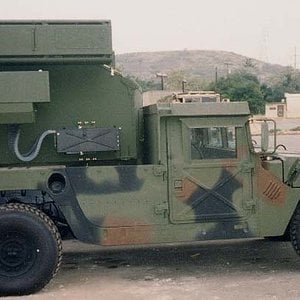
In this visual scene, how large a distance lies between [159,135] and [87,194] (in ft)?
2.92

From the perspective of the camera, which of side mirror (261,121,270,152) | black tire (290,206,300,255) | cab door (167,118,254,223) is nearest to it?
cab door (167,118,254,223)

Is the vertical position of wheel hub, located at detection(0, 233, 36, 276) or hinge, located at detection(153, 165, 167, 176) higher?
hinge, located at detection(153, 165, 167, 176)

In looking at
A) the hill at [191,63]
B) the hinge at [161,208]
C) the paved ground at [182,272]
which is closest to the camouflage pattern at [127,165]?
the hinge at [161,208]

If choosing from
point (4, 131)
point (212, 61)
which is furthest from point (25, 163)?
point (212, 61)

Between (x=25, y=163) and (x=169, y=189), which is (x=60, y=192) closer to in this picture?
(x=25, y=163)

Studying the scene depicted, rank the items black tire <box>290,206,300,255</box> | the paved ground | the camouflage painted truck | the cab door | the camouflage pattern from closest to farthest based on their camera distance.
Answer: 1. the paved ground
2. the camouflage painted truck
3. the camouflage pattern
4. the cab door
5. black tire <box>290,206,300,255</box>

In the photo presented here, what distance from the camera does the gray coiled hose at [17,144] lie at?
20.9 feet

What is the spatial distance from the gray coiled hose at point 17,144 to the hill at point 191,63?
140 meters

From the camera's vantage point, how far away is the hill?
503 feet

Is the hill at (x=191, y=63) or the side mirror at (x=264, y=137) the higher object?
the hill at (x=191, y=63)

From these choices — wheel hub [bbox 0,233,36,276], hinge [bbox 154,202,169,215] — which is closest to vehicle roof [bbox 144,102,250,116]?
hinge [bbox 154,202,169,215]

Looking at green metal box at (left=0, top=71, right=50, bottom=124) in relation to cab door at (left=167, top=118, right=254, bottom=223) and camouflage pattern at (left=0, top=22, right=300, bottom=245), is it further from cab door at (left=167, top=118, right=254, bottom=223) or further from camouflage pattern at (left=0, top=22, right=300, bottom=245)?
cab door at (left=167, top=118, right=254, bottom=223)

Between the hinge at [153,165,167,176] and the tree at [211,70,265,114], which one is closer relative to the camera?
the hinge at [153,165,167,176]

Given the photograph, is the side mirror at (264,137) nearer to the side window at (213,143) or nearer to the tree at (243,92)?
the side window at (213,143)
